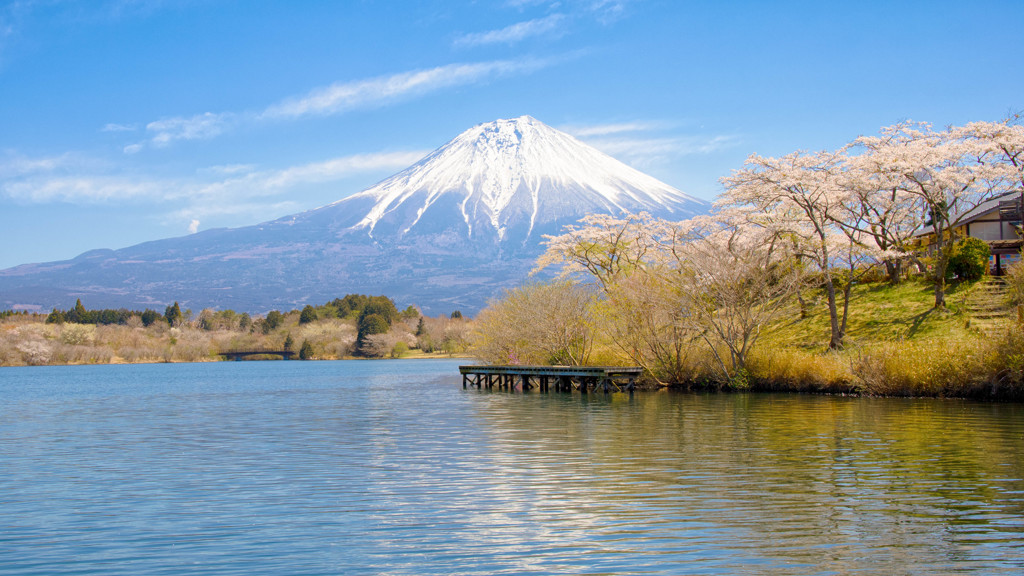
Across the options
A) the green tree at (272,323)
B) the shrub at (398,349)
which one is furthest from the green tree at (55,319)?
the shrub at (398,349)

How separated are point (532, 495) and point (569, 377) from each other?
33494 millimetres

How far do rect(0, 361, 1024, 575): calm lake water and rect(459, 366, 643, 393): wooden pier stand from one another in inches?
555

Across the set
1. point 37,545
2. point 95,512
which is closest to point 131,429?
point 95,512

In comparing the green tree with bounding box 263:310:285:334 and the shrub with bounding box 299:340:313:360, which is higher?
the green tree with bounding box 263:310:285:334

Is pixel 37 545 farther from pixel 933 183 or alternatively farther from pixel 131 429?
pixel 933 183

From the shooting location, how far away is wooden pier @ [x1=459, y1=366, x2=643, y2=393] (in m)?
Result: 44.0

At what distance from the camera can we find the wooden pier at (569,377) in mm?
43975

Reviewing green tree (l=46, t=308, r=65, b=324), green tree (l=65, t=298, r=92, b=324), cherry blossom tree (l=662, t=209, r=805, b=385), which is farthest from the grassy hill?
green tree (l=65, t=298, r=92, b=324)

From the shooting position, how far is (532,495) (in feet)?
49.0

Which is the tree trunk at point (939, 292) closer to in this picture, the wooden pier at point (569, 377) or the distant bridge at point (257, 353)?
the wooden pier at point (569, 377)

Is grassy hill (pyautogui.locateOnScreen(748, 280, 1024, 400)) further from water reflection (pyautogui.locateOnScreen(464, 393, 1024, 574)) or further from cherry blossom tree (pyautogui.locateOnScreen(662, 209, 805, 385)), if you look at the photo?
water reflection (pyautogui.locateOnScreen(464, 393, 1024, 574))

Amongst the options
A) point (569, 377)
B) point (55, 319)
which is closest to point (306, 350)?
point (55, 319)

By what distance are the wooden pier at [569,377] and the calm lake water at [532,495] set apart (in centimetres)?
1410

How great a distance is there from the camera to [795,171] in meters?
42.6
